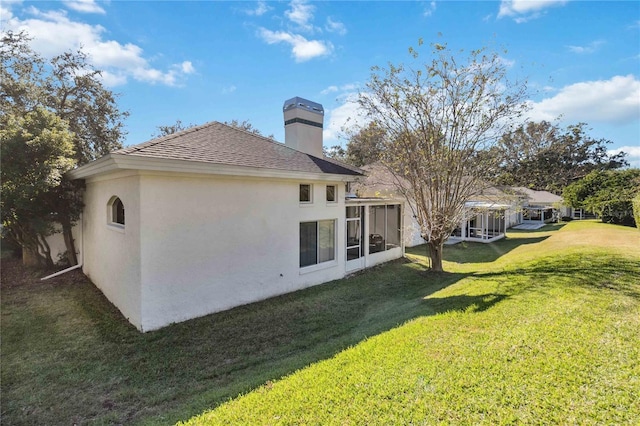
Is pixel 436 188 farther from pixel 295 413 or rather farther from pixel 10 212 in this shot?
pixel 10 212

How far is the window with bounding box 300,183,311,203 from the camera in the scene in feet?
34.1

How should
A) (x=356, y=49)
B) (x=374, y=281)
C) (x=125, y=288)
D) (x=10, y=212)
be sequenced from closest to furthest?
(x=125, y=288) → (x=10, y=212) → (x=374, y=281) → (x=356, y=49)

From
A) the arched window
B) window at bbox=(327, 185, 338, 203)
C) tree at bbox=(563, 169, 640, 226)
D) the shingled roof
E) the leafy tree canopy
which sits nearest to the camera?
the shingled roof

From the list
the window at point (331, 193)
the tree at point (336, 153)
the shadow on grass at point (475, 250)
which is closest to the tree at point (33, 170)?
the window at point (331, 193)

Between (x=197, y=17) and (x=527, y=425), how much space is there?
12521 millimetres

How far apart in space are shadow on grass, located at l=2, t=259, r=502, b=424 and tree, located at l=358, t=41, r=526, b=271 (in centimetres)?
405

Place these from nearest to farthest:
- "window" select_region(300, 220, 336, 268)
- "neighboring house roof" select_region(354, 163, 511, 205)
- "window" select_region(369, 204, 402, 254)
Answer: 1. "window" select_region(300, 220, 336, 268)
2. "neighboring house roof" select_region(354, 163, 511, 205)
3. "window" select_region(369, 204, 402, 254)

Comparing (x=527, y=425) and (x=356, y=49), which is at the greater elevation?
(x=356, y=49)

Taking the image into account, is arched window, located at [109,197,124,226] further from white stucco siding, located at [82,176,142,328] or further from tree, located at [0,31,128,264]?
tree, located at [0,31,128,264]

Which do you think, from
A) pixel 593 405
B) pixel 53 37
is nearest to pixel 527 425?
pixel 593 405

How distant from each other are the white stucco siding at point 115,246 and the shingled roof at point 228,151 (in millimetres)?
998

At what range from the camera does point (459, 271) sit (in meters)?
13.0

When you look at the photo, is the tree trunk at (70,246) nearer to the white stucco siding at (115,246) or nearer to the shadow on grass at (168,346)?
the white stucco siding at (115,246)

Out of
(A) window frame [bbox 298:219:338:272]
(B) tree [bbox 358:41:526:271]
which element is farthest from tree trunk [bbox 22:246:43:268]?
(B) tree [bbox 358:41:526:271]
